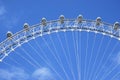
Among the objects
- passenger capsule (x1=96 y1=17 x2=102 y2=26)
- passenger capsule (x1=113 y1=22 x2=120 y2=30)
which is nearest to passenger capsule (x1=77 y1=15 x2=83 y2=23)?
passenger capsule (x1=96 y1=17 x2=102 y2=26)

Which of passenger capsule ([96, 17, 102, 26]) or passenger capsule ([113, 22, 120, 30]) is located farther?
passenger capsule ([96, 17, 102, 26])

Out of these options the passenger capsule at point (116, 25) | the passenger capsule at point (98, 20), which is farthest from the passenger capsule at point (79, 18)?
the passenger capsule at point (116, 25)

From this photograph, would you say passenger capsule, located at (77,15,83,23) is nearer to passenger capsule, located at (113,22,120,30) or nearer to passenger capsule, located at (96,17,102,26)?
passenger capsule, located at (96,17,102,26)

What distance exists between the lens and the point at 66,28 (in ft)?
176

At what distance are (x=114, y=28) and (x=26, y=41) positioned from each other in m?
9.75

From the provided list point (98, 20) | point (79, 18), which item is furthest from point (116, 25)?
point (79, 18)

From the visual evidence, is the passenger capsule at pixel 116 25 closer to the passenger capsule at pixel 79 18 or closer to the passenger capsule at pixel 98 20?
the passenger capsule at pixel 98 20

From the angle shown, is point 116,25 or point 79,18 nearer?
point 116,25

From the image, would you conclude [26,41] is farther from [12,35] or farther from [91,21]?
[91,21]

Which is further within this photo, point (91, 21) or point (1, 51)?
point (91, 21)

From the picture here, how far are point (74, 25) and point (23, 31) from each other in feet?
19.1

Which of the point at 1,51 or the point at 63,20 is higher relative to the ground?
the point at 63,20

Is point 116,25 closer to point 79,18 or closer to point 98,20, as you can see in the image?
point 98,20

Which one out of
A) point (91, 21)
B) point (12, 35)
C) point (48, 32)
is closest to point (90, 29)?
point (91, 21)
